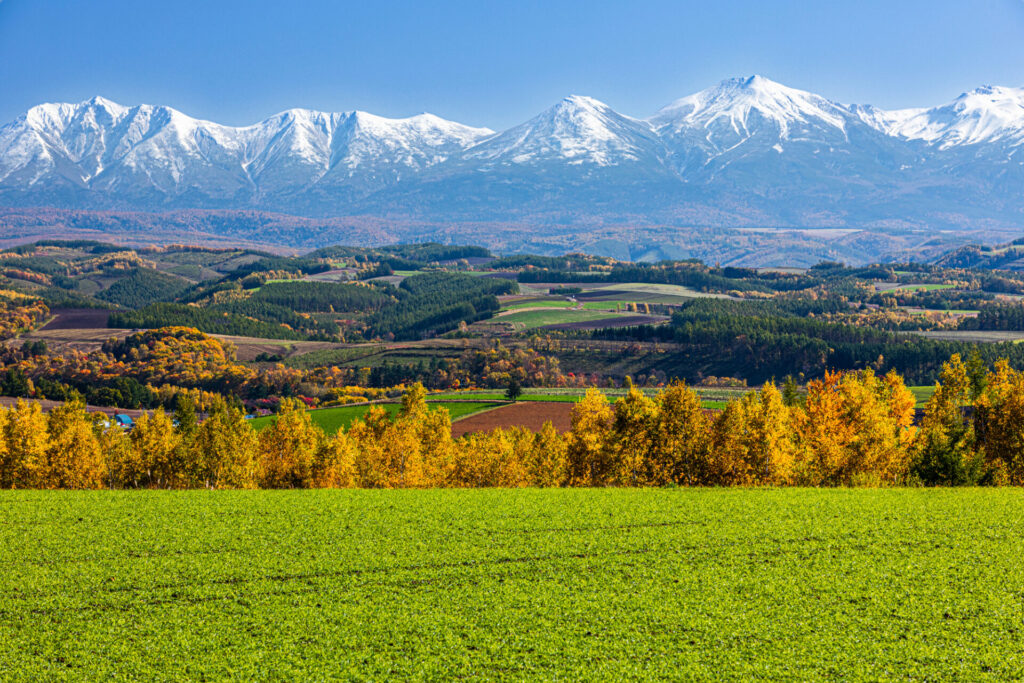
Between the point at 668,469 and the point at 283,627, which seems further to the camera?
the point at 668,469

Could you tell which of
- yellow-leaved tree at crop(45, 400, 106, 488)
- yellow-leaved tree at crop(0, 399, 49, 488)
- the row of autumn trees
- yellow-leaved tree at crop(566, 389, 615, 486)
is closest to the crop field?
the row of autumn trees

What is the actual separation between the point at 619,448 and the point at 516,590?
39.6m

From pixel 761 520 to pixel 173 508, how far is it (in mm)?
44328

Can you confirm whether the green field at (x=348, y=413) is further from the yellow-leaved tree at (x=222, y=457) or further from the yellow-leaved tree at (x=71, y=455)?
the yellow-leaved tree at (x=71, y=455)

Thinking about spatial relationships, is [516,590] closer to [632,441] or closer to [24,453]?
[632,441]

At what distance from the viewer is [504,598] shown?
42.3 meters

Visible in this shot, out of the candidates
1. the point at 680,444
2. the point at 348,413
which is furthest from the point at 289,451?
the point at 348,413

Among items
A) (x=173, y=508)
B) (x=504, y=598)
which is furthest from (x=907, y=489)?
(x=173, y=508)

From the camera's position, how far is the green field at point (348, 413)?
14462 cm

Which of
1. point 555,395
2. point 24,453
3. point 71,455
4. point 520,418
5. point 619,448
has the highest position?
point 619,448

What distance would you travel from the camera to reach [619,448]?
266 ft

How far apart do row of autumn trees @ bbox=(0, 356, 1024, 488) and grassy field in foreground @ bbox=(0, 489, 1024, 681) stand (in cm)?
1671

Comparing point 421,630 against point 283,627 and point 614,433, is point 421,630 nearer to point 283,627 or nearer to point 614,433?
point 283,627

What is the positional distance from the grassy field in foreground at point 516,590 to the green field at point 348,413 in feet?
272
